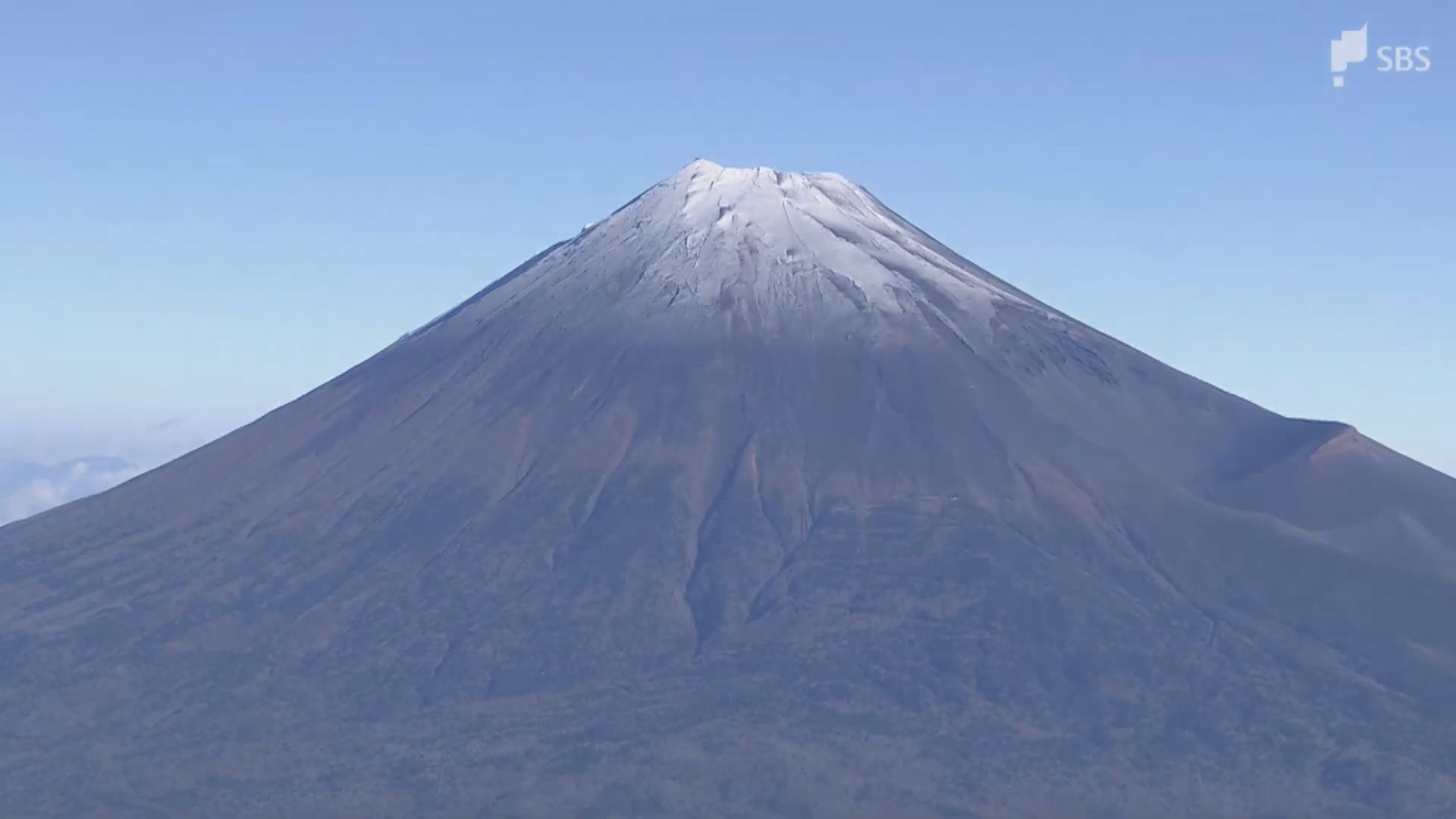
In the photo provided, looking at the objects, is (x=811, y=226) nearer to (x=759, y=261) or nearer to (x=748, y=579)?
(x=759, y=261)

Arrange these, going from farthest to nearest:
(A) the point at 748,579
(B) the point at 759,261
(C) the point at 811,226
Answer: (C) the point at 811,226 < (B) the point at 759,261 < (A) the point at 748,579

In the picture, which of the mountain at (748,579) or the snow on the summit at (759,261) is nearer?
the mountain at (748,579)

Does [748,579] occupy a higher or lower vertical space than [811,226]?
lower


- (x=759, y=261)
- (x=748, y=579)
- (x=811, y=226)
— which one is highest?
(x=811, y=226)

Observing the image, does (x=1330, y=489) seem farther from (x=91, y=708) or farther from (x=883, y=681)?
(x=91, y=708)

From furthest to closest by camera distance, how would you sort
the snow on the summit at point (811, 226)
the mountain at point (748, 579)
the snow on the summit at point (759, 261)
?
the snow on the summit at point (811, 226), the snow on the summit at point (759, 261), the mountain at point (748, 579)

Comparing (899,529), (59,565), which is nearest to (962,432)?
(899,529)

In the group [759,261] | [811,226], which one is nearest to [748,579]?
[759,261]

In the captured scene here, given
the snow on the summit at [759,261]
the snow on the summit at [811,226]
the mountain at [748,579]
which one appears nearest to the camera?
the mountain at [748,579]
